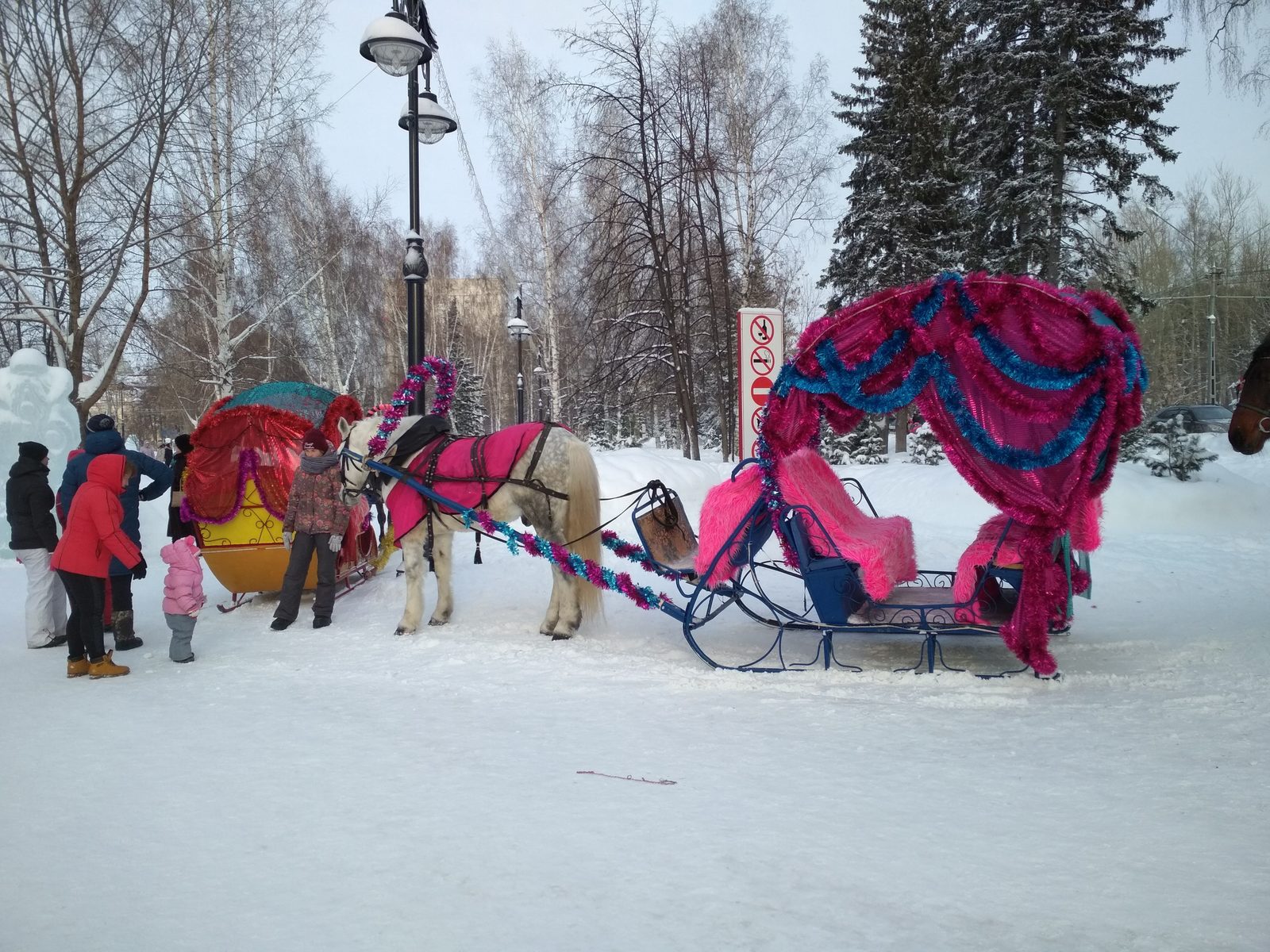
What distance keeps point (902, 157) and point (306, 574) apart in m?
19.8

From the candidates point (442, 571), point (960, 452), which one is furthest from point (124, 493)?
point (960, 452)

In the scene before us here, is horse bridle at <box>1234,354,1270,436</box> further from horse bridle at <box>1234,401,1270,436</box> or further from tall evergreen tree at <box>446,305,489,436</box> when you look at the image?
tall evergreen tree at <box>446,305,489,436</box>

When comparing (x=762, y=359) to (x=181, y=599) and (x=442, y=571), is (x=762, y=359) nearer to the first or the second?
(x=442, y=571)

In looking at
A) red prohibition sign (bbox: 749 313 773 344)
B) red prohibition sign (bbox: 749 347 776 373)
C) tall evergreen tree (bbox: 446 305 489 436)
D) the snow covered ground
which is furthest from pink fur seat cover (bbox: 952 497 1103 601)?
tall evergreen tree (bbox: 446 305 489 436)

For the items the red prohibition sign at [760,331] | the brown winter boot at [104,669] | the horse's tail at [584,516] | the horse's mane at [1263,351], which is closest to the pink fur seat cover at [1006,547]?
the horse's mane at [1263,351]

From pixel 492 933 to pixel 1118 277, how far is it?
64.2ft

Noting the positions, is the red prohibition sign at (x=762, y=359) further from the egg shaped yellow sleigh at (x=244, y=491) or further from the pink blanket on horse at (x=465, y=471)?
the egg shaped yellow sleigh at (x=244, y=491)

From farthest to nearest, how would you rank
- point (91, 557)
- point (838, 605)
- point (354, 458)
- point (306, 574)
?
point (306, 574)
point (354, 458)
point (91, 557)
point (838, 605)

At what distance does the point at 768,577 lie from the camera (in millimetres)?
9242

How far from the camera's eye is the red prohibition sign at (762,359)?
7.30 metres

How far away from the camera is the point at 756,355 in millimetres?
7328

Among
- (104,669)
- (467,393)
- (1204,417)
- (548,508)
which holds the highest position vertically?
(467,393)

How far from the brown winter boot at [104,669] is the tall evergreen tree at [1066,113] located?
57.4 feet

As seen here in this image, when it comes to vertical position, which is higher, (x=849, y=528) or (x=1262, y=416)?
(x=1262, y=416)
